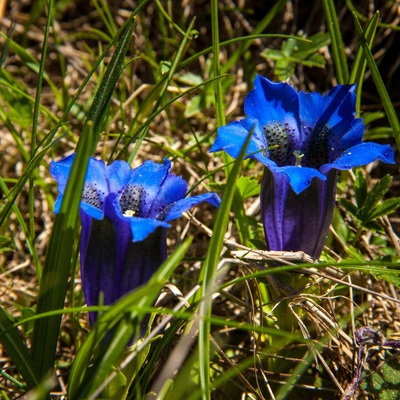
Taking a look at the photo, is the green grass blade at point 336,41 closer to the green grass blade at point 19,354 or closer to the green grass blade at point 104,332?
the green grass blade at point 104,332

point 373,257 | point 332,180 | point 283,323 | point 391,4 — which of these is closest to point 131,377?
point 283,323

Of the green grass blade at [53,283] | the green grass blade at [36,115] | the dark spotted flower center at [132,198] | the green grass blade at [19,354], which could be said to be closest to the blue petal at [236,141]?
the dark spotted flower center at [132,198]

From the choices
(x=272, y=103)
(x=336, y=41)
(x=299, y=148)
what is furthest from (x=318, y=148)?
(x=336, y=41)

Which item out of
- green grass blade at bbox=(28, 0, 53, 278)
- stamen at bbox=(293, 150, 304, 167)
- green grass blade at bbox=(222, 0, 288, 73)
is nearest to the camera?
green grass blade at bbox=(28, 0, 53, 278)

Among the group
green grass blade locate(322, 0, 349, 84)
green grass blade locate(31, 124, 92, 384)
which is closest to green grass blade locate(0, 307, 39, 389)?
green grass blade locate(31, 124, 92, 384)

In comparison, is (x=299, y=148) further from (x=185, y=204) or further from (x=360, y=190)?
(x=185, y=204)

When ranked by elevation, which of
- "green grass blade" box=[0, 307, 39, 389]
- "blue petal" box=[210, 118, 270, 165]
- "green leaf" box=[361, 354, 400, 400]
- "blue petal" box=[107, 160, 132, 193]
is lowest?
"green leaf" box=[361, 354, 400, 400]

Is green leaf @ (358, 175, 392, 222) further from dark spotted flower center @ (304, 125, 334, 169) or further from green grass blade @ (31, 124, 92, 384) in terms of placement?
green grass blade @ (31, 124, 92, 384)
